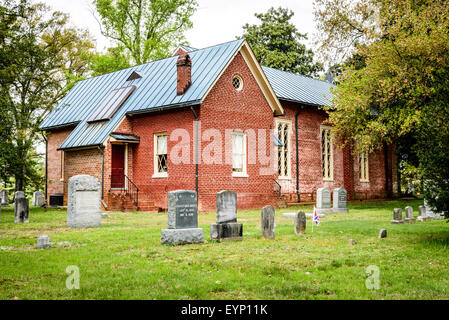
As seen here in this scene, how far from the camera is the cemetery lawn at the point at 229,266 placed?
241 inches

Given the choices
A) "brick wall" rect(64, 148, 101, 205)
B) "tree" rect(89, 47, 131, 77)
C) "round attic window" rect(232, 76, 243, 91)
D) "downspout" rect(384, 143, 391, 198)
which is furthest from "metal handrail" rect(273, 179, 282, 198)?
"tree" rect(89, 47, 131, 77)

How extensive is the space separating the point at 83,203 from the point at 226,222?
5.55m

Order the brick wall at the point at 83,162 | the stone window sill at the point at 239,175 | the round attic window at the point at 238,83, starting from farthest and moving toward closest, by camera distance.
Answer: the brick wall at the point at 83,162 → the round attic window at the point at 238,83 → the stone window sill at the point at 239,175

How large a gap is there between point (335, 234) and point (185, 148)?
10431 mm

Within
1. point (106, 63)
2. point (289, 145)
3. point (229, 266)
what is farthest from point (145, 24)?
point (229, 266)

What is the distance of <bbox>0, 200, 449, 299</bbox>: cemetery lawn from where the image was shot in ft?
20.1

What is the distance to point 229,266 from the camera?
775 centimetres

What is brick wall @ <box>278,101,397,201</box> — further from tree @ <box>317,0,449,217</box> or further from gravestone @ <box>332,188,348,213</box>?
gravestone @ <box>332,188,348,213</box>

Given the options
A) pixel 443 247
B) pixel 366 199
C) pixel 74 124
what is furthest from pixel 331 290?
pixel 366 199

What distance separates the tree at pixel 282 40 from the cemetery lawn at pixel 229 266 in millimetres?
32877

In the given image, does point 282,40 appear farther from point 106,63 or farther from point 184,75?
point 184,75

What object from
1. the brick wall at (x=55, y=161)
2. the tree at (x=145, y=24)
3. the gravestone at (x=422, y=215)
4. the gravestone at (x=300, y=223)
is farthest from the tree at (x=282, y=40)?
the gravestone at (x=300, y=223)

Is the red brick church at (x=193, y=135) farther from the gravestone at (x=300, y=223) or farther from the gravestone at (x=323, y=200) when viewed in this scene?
the gravestone at (x=300, y=223)

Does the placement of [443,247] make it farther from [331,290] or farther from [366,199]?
[366,199]
